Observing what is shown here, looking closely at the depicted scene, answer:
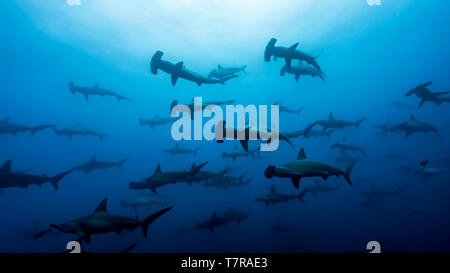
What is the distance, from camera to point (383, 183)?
50969 millimetres

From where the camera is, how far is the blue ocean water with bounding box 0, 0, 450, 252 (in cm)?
2609

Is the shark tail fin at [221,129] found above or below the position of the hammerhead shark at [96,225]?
above

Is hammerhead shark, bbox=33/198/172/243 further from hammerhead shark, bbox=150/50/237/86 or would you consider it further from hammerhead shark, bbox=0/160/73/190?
hammerhead shark, bbox=150/50/237/86

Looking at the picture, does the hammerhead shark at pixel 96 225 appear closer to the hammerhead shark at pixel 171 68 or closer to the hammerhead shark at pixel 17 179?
the hammerhead shark at pixel 17 179

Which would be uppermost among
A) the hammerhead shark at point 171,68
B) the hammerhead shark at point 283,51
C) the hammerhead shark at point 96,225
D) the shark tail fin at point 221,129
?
the hammerhead shark at point 283,51

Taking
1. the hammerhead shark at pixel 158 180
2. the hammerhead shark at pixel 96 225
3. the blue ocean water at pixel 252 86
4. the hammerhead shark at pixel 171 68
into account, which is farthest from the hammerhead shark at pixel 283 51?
the blue ocean water at pixel 252 86

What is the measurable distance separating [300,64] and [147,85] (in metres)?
61.0

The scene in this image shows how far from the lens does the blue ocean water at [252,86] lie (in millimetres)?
26094

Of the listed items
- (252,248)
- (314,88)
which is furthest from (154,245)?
(314,88)

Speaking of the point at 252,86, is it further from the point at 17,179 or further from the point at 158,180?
the point at 158,180

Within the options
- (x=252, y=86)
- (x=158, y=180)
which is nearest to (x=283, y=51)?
(x=158, y=180)

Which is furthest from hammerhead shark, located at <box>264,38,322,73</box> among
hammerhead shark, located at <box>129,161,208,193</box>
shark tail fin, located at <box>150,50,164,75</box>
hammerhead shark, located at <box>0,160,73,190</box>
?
hammerhead shark, located at <box>0,160,73,190</box>
